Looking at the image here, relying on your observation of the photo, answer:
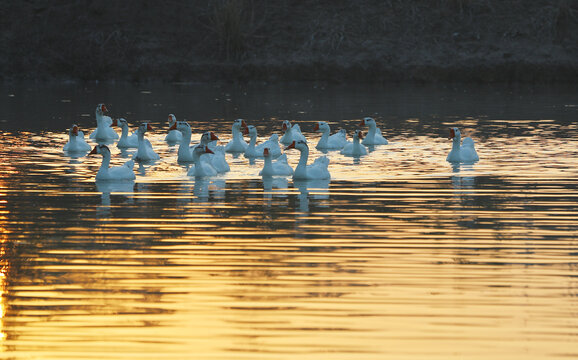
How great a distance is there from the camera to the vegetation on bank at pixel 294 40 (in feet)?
160

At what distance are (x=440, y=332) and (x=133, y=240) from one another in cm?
533

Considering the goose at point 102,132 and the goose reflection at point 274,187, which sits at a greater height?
the goose at point 102,132

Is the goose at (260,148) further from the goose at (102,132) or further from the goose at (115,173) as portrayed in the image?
the goose at (102,132)

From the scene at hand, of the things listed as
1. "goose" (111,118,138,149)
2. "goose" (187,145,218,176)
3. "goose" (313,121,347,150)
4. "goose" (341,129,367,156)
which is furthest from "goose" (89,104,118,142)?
"goose" (187,145,218,176)

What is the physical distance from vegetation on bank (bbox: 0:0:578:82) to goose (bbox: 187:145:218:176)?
96.6 ft

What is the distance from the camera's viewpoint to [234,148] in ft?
79.5

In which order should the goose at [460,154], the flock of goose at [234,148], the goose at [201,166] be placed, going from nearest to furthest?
1. the flock of goose at [234,148]
2. the goose at [201,166]
3. the goose at [460,154]

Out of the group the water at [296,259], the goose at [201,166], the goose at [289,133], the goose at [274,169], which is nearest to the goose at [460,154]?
the water at [296,259]

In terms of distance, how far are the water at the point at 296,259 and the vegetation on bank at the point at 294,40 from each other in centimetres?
2443

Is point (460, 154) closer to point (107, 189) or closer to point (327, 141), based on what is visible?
point (327, 141)

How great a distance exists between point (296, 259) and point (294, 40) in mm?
38936

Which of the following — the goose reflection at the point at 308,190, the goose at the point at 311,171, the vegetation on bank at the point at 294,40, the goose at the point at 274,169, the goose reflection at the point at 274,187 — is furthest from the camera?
the vegetation on bank at the point at 294,40

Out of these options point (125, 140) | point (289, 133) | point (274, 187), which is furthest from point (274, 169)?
point (125, 140)

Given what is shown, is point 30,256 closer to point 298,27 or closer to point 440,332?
point 440,332
